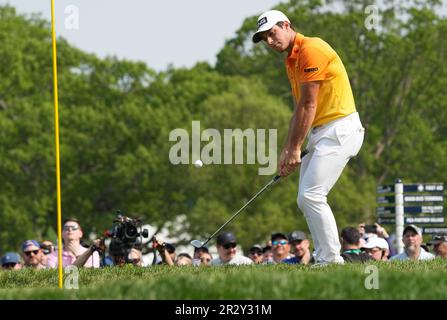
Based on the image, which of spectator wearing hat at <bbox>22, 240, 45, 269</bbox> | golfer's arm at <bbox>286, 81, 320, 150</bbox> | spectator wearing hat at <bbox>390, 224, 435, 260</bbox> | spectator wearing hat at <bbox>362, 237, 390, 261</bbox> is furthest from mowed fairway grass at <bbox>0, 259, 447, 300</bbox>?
spectator wearing hat at <bbox>22, 240, 45, 269</bbox>

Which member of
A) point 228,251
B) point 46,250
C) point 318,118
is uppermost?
point 318,118

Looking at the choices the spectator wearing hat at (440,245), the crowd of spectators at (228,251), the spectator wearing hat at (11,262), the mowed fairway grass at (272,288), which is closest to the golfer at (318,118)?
the mowed fairway grass at (272,288)

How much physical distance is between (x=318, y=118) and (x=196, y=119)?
152 feet

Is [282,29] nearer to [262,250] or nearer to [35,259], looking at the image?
[35,259]

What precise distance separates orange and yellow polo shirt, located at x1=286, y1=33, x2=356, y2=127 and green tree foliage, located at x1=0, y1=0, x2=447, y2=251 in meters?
41.4

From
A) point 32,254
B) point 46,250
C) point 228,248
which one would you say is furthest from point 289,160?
point 46,250

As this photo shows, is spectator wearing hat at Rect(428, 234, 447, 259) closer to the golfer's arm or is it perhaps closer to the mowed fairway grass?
the golfer's arm

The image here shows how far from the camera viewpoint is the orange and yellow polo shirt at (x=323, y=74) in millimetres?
12125

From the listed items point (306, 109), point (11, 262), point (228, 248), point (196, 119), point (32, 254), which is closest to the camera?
point (306, 109)

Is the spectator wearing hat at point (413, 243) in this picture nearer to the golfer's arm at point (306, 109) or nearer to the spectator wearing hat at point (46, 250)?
the golfer's arm at point (306, 109)

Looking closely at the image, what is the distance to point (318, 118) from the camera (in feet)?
40.8

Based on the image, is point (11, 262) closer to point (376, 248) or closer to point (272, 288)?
point (376, 248)

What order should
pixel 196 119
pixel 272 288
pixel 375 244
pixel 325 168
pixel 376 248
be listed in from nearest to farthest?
pixel 272 288
pixel 325 168
pixel 376 248
pixel 375 244
pixel 196 119
